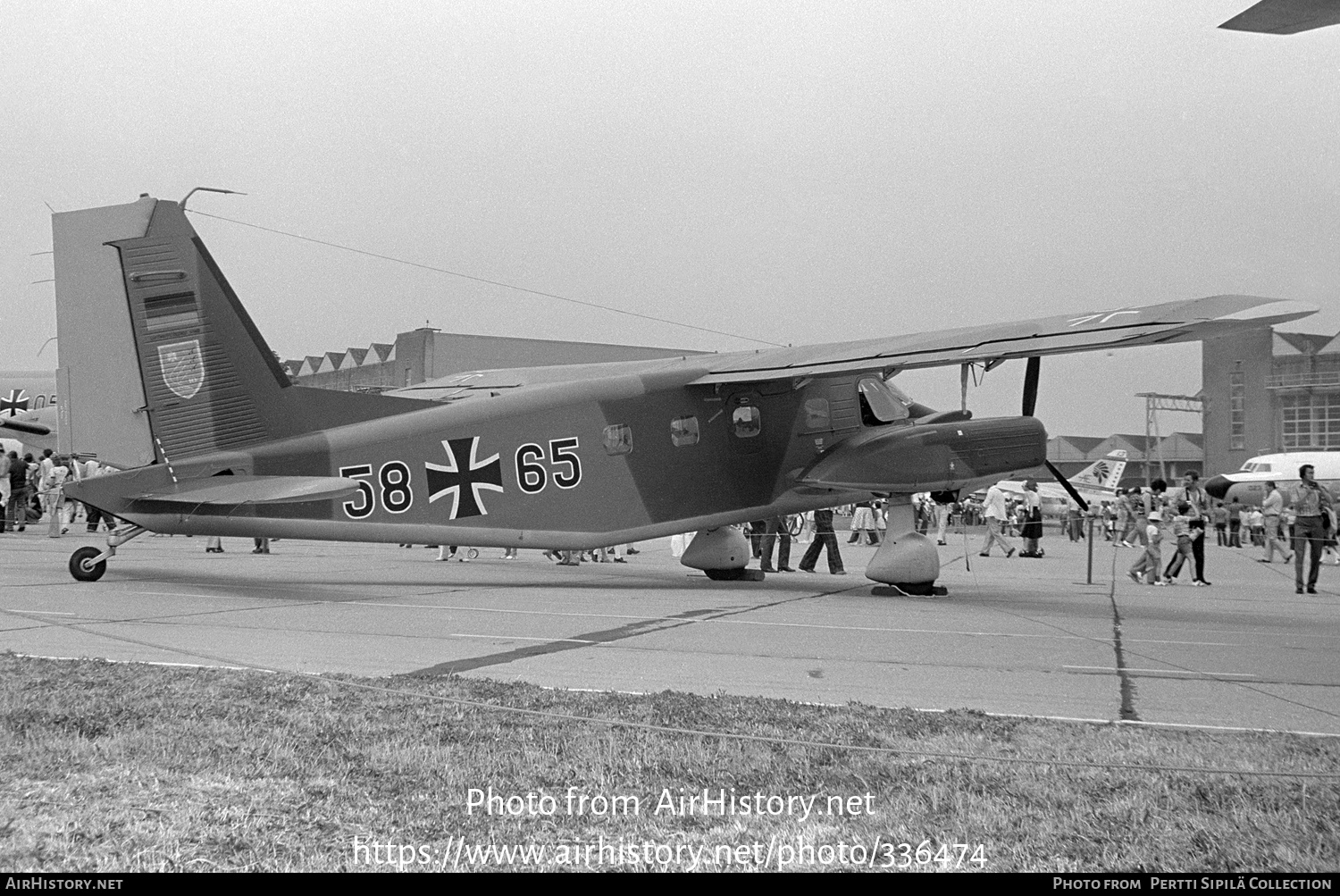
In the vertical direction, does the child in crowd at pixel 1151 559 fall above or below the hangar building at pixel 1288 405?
below

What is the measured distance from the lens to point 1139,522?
22531 mm

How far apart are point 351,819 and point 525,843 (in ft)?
2.41

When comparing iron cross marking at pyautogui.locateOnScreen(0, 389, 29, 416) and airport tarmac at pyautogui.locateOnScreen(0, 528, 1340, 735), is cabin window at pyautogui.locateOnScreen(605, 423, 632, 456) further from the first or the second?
iron cross marking at pyautogui.locateOnScreen(0, 389, 29, 416)

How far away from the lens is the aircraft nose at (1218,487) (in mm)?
44688

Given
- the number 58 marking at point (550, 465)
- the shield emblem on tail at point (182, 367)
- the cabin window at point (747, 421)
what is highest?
the shield emblem on tail at point (182, 367)

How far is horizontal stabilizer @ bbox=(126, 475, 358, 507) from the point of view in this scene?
1270 centimetres

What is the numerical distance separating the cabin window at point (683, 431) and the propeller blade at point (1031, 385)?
4.72 m

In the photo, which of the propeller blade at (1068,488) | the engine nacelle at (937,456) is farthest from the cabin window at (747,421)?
the propeller blade at (1068,488)

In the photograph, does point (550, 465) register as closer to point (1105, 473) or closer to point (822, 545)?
point (822, 545)

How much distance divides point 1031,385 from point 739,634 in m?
7.28

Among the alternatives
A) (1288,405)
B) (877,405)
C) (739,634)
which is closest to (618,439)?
(877,405)

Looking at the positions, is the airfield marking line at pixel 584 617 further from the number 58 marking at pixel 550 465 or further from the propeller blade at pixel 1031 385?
the propeller blade at pixel 1031 385

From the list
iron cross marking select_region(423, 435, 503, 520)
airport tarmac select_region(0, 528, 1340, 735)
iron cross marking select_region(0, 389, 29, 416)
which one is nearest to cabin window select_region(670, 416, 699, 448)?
airport tarmac select_region(0, 528, 1340, 735)

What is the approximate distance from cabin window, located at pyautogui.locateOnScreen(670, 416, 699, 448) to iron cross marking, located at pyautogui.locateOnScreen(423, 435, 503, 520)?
2.67m
